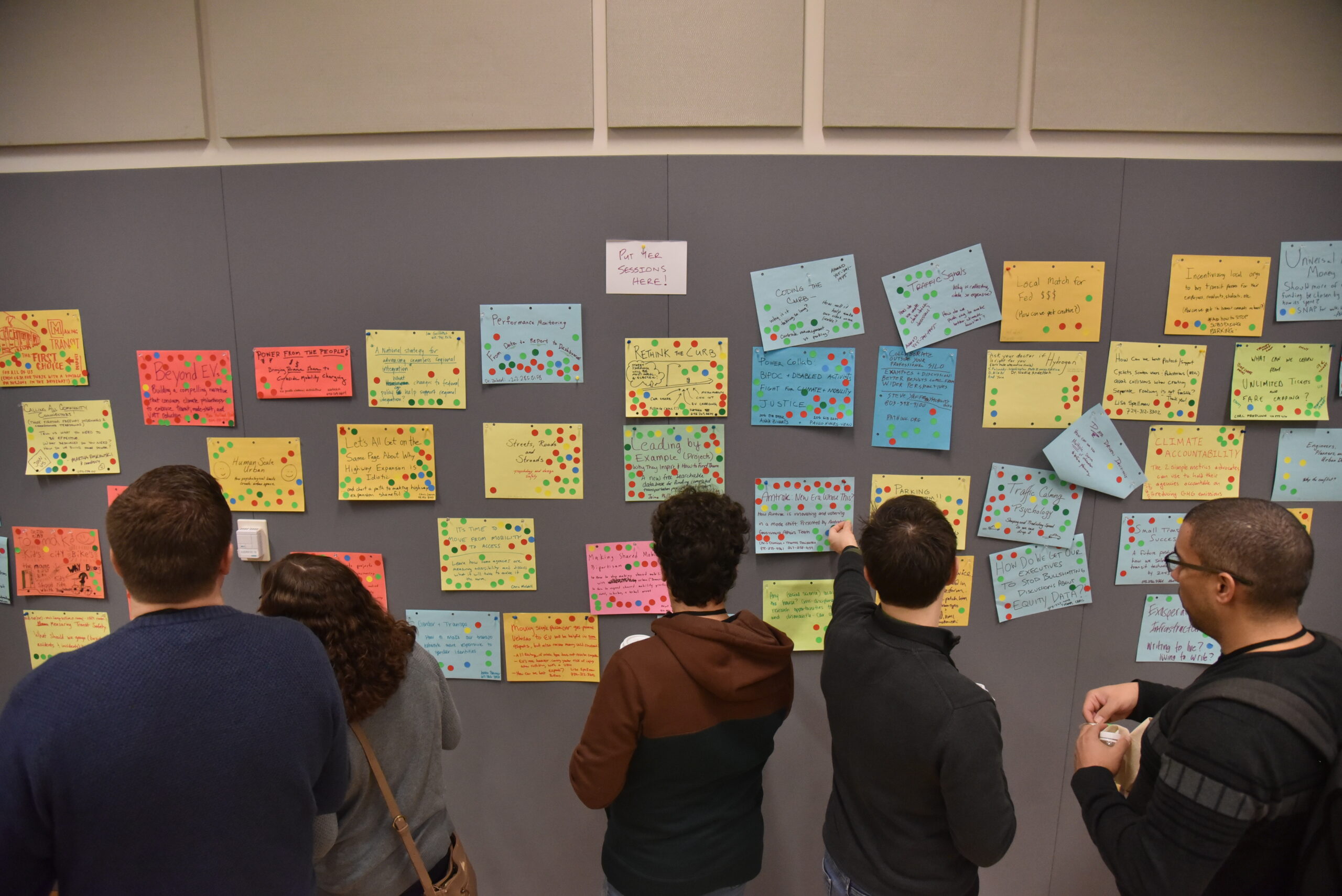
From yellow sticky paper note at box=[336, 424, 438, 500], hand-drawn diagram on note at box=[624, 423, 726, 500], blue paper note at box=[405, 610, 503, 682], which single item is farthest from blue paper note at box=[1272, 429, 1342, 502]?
yellow sticky paper note at box=[336, 424, 438, 500]

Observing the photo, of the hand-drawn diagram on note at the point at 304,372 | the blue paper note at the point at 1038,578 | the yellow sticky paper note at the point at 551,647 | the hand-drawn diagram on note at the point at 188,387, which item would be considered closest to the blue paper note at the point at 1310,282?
the blue paper note at the point at 1038,578

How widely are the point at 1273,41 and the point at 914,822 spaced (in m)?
2.36

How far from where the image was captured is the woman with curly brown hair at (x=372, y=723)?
1142mm

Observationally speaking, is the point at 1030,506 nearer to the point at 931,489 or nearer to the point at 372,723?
the point at 931,489

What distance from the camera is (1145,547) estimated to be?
5.71ft

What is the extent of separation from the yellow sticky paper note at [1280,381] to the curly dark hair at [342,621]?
245 cm

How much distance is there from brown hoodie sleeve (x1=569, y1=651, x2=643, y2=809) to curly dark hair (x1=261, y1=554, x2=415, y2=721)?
1.44 feet

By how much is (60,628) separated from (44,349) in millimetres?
949

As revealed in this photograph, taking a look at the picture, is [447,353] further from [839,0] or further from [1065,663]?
[1065,663]

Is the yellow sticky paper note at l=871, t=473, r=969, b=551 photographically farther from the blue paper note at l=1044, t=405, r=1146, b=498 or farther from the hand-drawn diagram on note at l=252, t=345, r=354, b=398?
the hand-drawn diagram on note at l=252, t=345, r=354, b=398

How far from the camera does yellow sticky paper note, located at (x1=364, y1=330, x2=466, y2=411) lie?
5.59ft

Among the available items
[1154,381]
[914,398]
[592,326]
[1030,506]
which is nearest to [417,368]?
[592,326]

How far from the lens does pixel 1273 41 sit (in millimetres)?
1599

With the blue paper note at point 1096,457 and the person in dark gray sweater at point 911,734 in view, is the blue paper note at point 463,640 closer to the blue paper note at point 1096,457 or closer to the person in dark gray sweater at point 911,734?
the person in dark gray sweater at point 911,734
